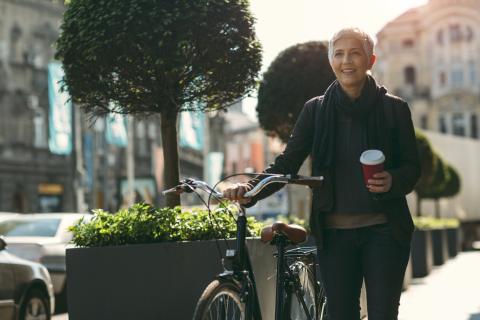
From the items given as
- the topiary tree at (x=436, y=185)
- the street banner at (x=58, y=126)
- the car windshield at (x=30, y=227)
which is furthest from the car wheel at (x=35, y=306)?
the street banner at (x=58, y=126)

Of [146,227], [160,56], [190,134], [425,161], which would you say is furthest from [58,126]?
[146,227]

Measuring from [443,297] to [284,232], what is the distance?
9436 mm

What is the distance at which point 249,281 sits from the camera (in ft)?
15.7

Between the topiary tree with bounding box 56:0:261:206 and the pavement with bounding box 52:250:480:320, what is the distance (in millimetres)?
3664

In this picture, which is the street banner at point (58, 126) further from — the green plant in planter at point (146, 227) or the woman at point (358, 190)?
the woman at point (358, 190)

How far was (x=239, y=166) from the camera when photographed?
120ft

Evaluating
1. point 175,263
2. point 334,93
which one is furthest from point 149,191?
point 334,93

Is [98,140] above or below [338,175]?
above

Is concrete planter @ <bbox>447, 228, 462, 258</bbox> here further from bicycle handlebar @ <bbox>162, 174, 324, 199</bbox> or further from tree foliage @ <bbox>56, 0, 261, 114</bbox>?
bicycle handlebar @ <bbox>162, 174, 324, 199</bbox>

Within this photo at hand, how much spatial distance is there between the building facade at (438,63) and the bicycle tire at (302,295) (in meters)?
77.6

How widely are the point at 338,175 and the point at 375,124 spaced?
11.5 inches

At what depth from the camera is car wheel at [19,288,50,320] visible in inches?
376

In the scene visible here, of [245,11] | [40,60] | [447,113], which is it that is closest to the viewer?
[245,11]

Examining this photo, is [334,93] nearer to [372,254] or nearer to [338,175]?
[338,175]
